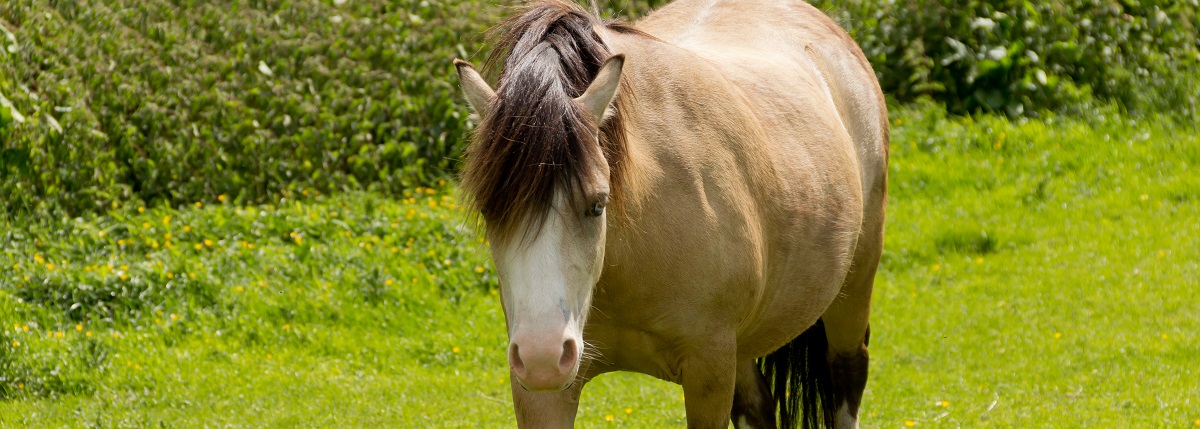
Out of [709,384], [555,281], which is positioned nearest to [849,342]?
[709,384]

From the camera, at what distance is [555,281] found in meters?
2.73

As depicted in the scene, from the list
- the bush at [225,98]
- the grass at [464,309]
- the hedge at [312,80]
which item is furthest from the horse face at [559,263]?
the bush at [225,98]

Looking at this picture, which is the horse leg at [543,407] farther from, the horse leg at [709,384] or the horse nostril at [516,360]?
the horse nostril at [516,360]

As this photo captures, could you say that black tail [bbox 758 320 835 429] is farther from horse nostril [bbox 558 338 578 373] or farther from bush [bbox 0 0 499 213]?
bush [bbox 0 0 499 213]

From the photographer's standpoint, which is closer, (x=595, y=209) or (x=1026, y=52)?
(x=595, y=209)

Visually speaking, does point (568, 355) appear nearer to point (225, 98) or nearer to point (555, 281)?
point (555, 281)

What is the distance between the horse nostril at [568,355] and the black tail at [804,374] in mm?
2268

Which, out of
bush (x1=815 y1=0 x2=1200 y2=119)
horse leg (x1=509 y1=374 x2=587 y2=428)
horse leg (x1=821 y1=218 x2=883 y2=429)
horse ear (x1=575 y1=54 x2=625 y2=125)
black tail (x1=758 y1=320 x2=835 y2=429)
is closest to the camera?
horse ear (x1=575 y1=54 x2=625 y2=125)

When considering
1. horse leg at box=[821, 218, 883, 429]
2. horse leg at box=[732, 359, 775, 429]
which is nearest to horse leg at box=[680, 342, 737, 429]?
horse leg at box=[732, 359, 775, 429]

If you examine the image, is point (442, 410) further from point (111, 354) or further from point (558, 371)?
point (558, 371)

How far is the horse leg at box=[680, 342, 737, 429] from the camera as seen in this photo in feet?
11.1

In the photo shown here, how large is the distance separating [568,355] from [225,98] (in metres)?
5.84

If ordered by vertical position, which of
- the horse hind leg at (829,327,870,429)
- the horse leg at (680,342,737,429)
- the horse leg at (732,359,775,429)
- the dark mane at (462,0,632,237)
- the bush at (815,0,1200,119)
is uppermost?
the dark mane at (462,0,632,237)

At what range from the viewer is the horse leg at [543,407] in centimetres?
324
